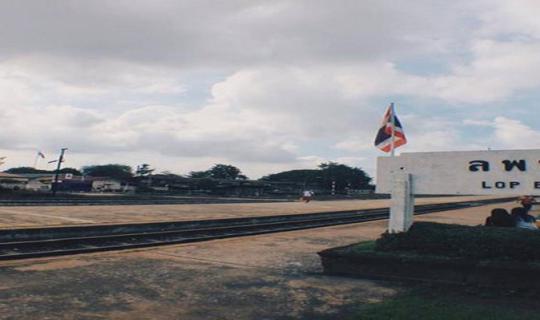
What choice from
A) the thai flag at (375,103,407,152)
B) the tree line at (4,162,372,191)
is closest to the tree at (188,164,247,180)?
the tree line at (4,162,372,191)

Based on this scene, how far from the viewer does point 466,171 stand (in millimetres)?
10477

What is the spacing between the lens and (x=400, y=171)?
1059 centimetres

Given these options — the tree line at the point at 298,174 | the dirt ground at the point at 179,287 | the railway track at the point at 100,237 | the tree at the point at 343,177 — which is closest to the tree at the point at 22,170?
the tree line at the point at 298,174

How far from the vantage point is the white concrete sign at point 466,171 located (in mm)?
9812

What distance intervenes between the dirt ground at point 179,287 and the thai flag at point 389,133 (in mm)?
3637

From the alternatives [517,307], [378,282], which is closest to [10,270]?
[378,282]

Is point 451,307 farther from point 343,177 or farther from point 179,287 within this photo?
point 343,177

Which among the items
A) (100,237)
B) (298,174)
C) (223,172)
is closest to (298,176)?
(298,174)

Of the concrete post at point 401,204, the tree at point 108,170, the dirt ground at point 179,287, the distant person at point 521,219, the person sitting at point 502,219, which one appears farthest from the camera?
the tree at point 108,170

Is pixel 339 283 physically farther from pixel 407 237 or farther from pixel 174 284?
pixel 174 284

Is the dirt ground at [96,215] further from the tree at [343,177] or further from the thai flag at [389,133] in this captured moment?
the tree at [343,177]

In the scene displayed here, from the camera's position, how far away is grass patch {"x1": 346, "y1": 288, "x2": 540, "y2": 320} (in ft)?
18.2

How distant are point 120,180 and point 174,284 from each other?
78.4 metres

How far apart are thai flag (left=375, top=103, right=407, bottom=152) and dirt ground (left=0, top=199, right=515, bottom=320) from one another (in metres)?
3.64
